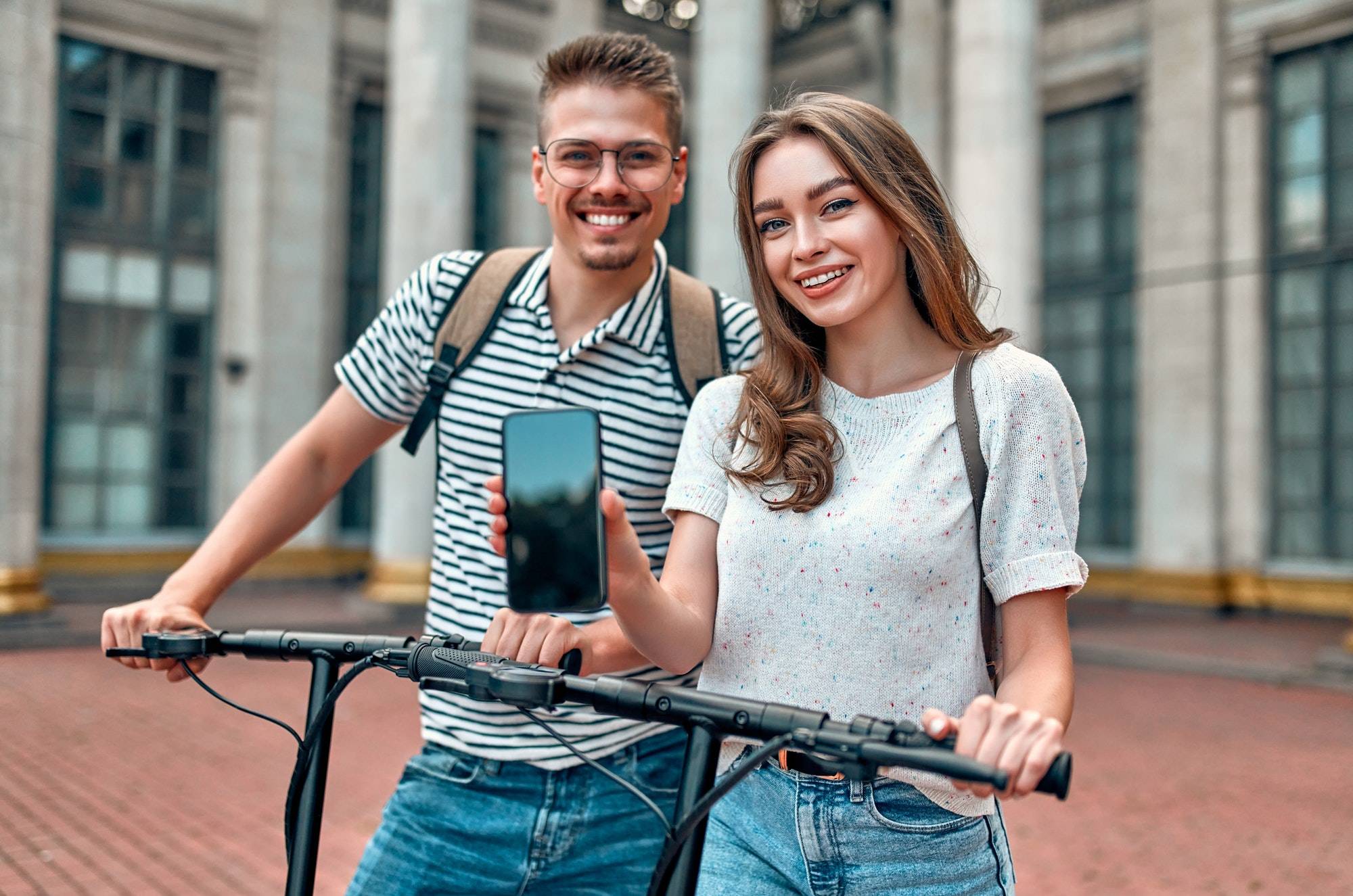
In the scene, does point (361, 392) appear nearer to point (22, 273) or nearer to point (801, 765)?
point (801, 765)

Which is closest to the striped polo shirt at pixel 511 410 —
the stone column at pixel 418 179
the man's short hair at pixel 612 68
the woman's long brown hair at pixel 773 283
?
the man's short hair at pixel 612 68

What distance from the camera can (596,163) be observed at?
7.34 feet

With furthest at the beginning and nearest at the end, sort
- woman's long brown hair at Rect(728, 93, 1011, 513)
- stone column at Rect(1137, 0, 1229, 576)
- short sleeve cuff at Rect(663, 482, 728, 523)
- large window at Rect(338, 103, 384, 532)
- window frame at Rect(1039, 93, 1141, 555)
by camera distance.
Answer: large window at Rect(338, 103, 384, 532) < window frame at Rect(1039, 93, 1141, 555) < stone column at Rect(1137, 0, 1229, 576) < short sleeve cuff at Rect(663, 482, 728, 523) < woman's long brown hair at Rect(728, 93, 1011, 513)

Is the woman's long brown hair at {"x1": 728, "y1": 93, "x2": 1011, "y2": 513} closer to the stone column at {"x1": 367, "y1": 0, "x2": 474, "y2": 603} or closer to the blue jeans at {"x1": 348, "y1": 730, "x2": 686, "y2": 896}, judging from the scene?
the blue jeans at {"x1": 348, "y1": 730, "x2": 686, "y2": 896}

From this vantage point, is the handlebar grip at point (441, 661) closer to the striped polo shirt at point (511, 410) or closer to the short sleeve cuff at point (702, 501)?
the short sleeve cuff at point (702, 501)

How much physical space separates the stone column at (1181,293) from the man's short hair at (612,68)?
52.6 feet

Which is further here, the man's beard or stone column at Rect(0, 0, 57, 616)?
stone column at Rect(0, 0, 57, 616)

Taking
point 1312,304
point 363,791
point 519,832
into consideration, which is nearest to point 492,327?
point 519,832

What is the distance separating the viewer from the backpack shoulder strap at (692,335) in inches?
92.6

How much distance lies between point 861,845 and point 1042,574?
1.53 ft

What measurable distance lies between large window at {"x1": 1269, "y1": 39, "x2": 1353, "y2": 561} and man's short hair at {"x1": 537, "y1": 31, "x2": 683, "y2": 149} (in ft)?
51.6

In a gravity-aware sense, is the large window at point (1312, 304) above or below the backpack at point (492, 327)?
above

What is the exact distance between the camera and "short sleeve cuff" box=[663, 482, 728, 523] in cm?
183

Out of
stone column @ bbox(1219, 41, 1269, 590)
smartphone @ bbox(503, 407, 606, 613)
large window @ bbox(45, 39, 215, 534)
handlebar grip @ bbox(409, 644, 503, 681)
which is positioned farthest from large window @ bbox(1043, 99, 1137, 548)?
smartphone @ bbox(503, 407, 606, 613)
